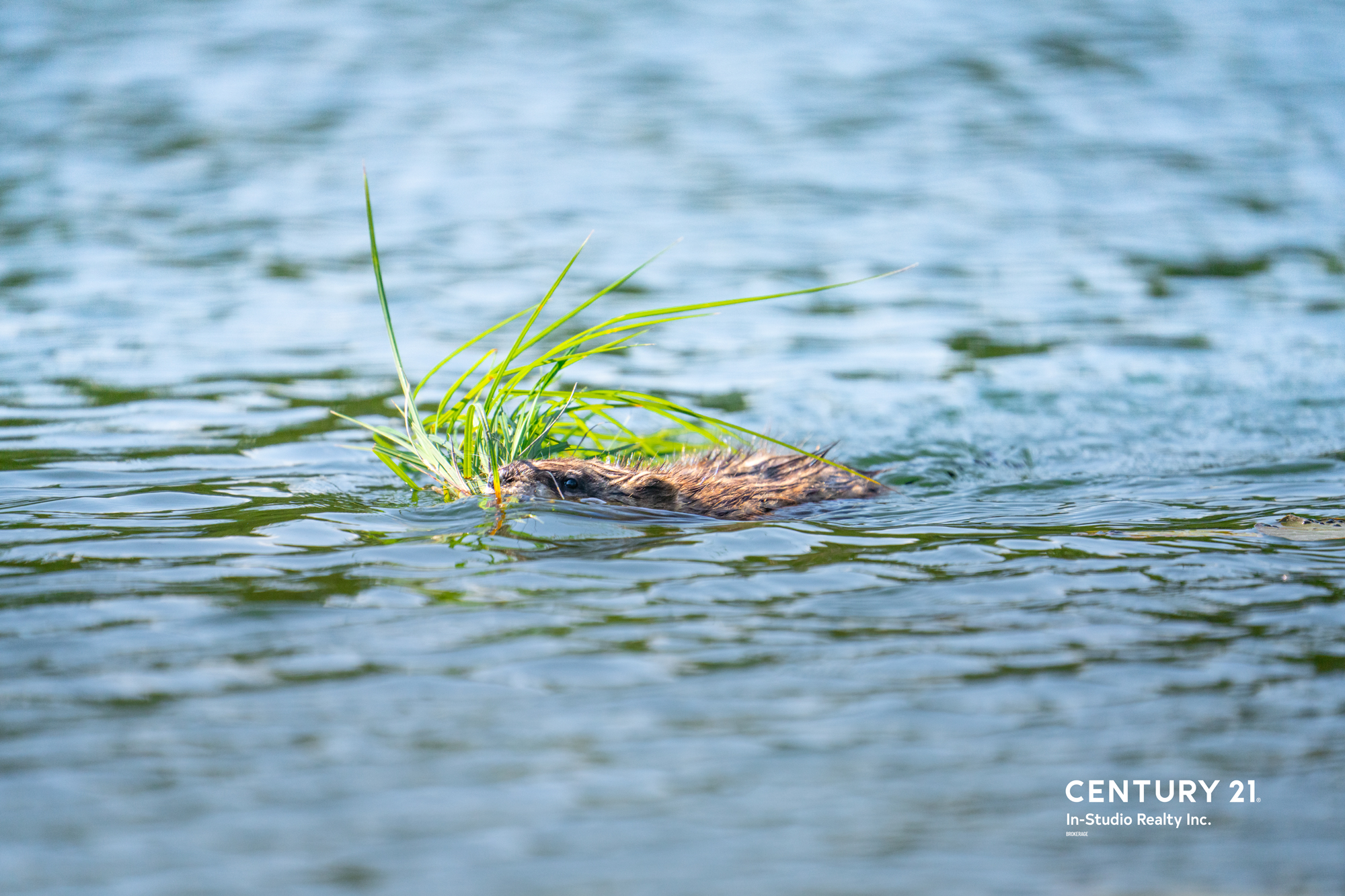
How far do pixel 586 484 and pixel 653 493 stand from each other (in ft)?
1.13

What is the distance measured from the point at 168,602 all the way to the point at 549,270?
9.17m

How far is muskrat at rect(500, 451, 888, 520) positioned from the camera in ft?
20.1

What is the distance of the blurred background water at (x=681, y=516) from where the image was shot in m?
3.34

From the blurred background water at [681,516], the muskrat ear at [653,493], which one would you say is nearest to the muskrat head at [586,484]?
the muskrat ear at [653,493]

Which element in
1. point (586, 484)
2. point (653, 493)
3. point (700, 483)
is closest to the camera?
point (586, 484)

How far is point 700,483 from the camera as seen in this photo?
21.8 ft

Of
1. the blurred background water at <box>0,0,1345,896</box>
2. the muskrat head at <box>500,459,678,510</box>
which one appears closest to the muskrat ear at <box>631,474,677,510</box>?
the muskrat head at <box>500,459,678,510</box>

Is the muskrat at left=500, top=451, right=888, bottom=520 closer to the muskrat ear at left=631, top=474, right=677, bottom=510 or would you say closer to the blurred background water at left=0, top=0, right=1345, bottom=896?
the muskrat ear at left=631, top=474, right=677, bottom=510

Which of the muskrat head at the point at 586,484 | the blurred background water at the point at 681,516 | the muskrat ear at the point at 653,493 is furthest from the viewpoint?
the muskrat ear at the point at 653,493

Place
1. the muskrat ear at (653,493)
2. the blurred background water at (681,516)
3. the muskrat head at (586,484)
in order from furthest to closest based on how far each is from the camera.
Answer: the muskrat ear at (653,493) → the muskrat head at (586,484) → the blurred background water at (681,516)

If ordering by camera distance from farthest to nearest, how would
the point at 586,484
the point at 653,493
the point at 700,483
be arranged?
1. the point at 700,483
2. the point at 653,493
3. the point at 586,484

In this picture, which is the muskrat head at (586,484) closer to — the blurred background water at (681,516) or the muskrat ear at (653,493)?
the muskrat ear at (653,493)

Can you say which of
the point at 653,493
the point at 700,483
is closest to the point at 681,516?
the point at 653,493

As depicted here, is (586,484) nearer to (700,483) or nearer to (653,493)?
(653,493)
